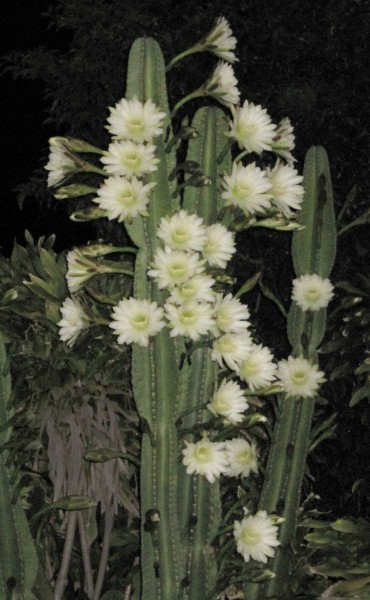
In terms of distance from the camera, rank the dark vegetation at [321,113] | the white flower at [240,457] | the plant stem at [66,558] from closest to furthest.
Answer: the white flower at [240,457] < the plant stem at [66,558] < the dark vegetation at [321,113]

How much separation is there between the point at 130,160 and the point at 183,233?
0.19 m

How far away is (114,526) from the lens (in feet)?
9.14

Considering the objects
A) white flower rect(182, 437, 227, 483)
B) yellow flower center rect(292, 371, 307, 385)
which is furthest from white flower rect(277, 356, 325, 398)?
white flower rect(182, 437, 227, 483)

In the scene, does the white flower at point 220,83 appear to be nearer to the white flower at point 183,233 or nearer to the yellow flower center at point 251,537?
the white flower at point 183,233

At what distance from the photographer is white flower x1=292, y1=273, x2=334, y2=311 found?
2.36m

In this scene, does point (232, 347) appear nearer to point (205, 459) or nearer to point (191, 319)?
point (191, 319)

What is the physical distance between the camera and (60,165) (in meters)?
2.04

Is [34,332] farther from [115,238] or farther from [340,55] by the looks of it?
[340,55]

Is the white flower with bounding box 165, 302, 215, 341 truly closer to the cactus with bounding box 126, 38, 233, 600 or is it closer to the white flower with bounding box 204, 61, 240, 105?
the cactus with bounding box 126, 38, 233, 600

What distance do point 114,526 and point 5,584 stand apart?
592 millimetres

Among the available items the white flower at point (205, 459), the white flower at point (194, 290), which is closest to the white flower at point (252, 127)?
the white flower at point (194, 290)

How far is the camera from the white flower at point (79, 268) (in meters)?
2.00

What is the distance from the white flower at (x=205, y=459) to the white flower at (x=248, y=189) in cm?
53

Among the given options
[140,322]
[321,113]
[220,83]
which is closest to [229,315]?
[140,322]
